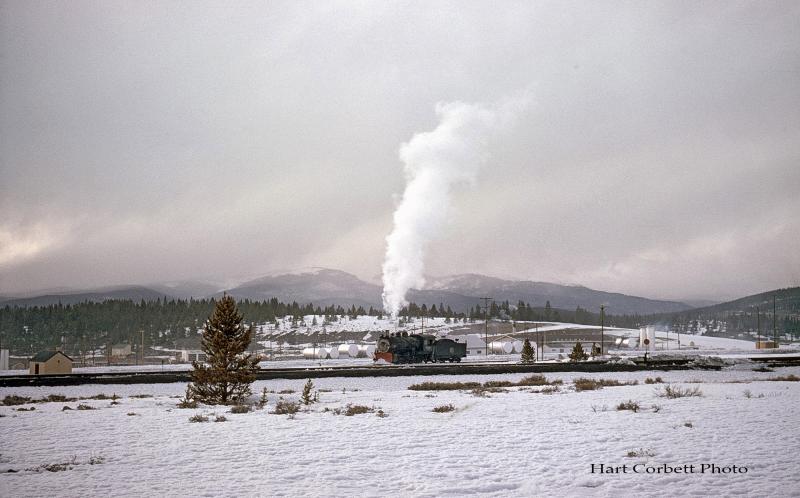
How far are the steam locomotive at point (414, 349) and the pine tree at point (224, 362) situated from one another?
32818 millimetres

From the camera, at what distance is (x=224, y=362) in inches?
919

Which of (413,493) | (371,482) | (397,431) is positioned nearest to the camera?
(413,493)

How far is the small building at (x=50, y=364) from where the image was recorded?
166 ft

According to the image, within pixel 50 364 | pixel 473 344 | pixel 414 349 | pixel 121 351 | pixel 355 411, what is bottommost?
pixel 121 351

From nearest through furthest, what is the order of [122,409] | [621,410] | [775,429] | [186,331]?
[775,429] < [621,410] < [122,409] < [186,331]

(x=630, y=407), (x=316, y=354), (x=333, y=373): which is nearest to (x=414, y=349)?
(x=333, y=373)

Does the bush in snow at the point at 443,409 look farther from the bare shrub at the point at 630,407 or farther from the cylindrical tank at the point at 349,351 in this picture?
the cylindrical tank at the point at 349,351

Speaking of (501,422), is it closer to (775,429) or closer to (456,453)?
(456,453)

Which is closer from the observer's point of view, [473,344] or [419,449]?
[419,449]

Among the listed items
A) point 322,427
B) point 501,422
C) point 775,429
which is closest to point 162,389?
point 322,427

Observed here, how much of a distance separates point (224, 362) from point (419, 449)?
44.7 feet

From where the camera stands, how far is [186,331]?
139750 mm

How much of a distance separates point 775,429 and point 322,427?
11527 mm

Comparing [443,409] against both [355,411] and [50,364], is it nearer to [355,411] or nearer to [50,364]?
[355,411]
